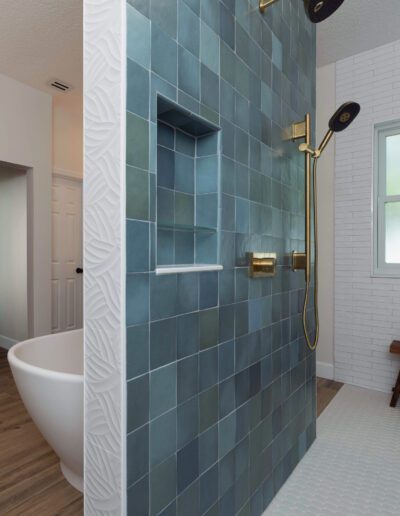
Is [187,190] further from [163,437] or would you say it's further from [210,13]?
[163,437]

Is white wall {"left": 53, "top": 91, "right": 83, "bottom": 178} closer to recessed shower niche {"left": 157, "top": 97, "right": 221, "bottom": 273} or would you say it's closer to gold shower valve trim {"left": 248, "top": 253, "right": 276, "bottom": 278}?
recessed shower niche {"left": 157, "top": 97, "right": 221, "bottom": 273}

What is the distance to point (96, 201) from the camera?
35.4 inches

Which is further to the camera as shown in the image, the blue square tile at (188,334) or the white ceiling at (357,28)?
the white ceiling at (357,28)

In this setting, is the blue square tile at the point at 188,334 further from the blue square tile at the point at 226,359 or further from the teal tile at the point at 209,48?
the teal tile at the point at 209,48

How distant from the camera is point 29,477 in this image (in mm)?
1682

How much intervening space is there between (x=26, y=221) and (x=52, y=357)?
7.03 feet

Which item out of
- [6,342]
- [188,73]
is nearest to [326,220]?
[188,73]

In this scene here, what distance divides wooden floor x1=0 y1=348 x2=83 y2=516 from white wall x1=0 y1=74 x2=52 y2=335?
1.52 m

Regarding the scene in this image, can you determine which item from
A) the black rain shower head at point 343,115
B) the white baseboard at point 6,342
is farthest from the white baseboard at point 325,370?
→ the white baseboard at point 6,342

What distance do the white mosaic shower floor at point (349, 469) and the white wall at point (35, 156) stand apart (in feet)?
9.24

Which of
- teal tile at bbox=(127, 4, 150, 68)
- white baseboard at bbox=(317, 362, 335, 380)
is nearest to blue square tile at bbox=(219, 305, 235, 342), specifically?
teal tile at bbox=(127, 4, 150, 68)

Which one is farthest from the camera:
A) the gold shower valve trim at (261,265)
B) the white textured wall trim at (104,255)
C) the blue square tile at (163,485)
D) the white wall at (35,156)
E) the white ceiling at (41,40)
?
the white wall at (35,156)

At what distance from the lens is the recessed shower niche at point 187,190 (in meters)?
1.16

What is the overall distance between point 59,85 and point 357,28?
2.64 metres
